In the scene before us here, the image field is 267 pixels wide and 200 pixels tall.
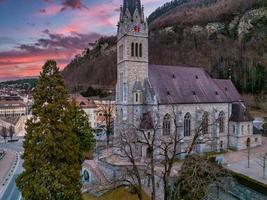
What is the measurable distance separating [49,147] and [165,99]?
27.8 meters

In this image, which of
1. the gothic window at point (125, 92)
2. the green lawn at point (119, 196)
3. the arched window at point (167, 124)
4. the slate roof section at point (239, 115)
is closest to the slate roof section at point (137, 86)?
the gothic window at point (125, 92)

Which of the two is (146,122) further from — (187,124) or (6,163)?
(6,163)

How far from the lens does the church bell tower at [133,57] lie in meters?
51.0

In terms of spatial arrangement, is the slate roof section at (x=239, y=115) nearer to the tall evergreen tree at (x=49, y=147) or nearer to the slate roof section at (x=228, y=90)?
the slate roof section at (x=228, y=90)

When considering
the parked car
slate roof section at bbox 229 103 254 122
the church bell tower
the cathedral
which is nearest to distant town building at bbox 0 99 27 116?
the parked car

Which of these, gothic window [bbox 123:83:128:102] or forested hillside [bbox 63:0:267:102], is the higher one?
forested hillside [bbox 63:0:267:102]

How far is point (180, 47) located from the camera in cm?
16088

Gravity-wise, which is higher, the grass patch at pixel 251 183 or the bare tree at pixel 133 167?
the bare tree at pixel 133 167

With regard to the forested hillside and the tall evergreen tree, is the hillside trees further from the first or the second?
the forested hillside

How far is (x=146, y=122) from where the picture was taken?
49.5m

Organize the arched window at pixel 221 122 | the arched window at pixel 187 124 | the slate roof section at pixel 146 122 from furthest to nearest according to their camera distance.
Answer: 1. the arched window at pixel 221 122
2. the arched window at pixel 187 124
3. the slate roof section at pixel 146 122

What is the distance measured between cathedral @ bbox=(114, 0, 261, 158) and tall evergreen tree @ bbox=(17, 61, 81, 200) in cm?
2130

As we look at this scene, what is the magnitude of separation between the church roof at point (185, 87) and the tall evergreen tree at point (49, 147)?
80.7 ft

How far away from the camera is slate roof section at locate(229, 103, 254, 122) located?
2308 inches
